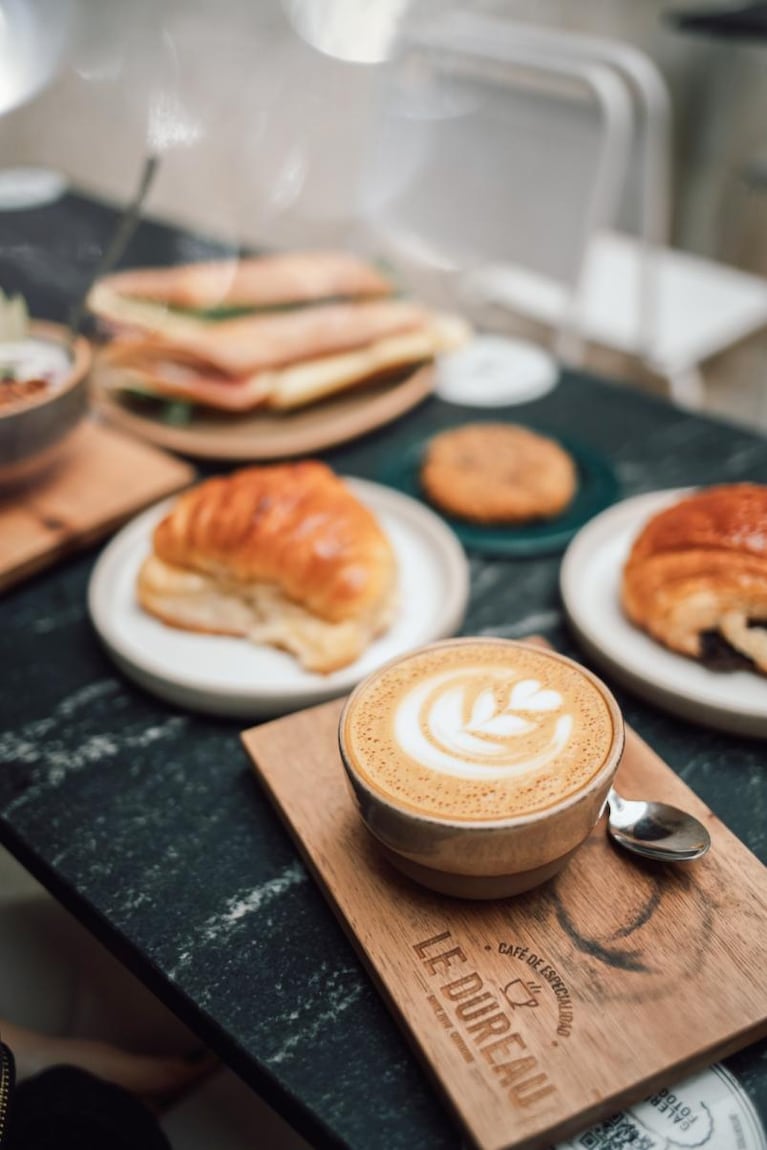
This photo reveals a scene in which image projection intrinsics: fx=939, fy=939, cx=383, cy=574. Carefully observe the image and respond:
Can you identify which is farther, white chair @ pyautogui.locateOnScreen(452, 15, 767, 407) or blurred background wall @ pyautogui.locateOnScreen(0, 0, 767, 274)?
white chair @ pyautogui.locateOnScreen(452, 15, 767, 407)

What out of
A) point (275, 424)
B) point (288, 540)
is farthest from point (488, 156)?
point (288, 540)

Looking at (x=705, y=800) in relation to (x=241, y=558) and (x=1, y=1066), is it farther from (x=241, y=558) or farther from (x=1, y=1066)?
(x=1, y=1066)

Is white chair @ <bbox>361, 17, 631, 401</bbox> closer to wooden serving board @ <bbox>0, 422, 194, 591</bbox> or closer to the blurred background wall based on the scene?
the blurred background wall

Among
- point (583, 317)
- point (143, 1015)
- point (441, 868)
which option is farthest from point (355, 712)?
point (583, 317)

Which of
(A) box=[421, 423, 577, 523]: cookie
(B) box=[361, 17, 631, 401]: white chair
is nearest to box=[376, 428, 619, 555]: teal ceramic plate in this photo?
(A) box=[421, 423, 577, 523]: cookie

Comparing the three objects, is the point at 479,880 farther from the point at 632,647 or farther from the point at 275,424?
the point at 275,424

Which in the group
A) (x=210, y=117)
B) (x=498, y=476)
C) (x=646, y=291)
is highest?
(x=210, y=117)

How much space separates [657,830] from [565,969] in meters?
0.14

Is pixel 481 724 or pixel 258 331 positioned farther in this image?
pixel 258 331

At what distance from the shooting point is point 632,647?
929 mm

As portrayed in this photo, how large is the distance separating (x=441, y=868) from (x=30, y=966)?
612 mm

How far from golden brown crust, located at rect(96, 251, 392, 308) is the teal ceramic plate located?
41cm

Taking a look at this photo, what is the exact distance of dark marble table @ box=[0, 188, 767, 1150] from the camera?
610mm

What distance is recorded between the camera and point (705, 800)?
2.59 feet
